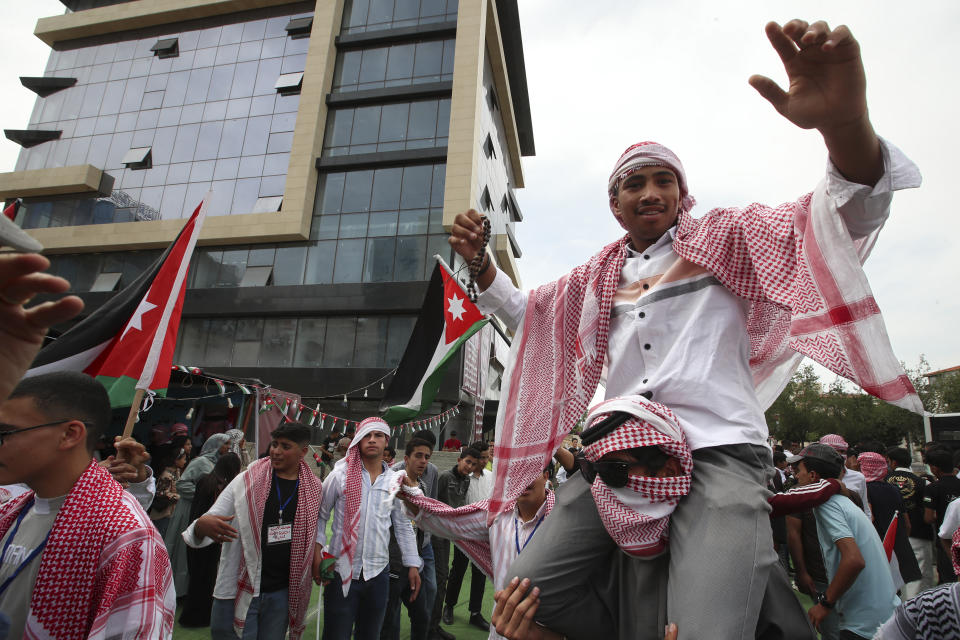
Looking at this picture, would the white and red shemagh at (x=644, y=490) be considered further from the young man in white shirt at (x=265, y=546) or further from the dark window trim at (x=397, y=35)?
the dark window trim at (x=397, y=35)

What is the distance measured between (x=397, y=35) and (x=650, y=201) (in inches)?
1156

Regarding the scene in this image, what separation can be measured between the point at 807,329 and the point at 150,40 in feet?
128

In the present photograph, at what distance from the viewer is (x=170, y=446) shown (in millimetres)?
8469

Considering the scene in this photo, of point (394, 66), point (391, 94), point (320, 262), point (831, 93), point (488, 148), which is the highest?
point (394, 66)

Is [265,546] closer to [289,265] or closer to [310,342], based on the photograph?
[310,342]

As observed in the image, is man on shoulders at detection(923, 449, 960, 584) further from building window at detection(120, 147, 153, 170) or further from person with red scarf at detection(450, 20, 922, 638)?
building window at detection(120, 147, 153, 170)

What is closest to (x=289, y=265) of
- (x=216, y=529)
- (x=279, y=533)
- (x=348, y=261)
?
(x=348, y=261)

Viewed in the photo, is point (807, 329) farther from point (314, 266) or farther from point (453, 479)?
point (314, 266)

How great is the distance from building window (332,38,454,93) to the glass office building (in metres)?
0.11

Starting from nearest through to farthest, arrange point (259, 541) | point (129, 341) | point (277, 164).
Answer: point (129, 341) → point (259, 541) → point (277, 164)

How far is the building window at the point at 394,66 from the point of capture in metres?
26.9

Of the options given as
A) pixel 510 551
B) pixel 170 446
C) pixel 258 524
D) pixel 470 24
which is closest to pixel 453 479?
pixel 258 524

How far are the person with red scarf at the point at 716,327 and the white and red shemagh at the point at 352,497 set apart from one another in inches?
118

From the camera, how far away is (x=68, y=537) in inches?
84.4
